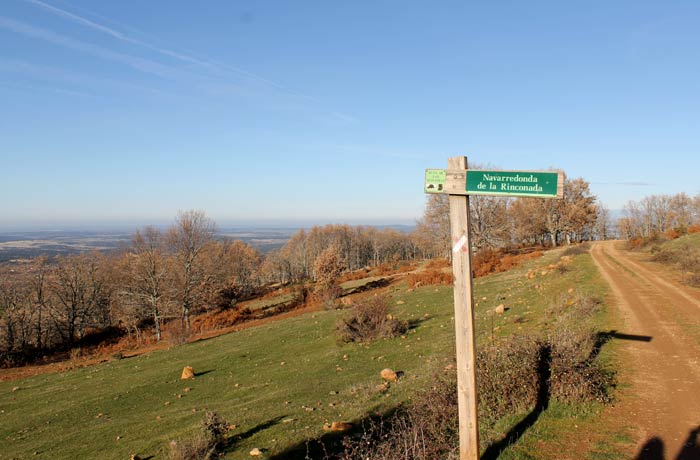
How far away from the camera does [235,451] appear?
890cm

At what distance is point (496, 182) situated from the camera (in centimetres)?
463

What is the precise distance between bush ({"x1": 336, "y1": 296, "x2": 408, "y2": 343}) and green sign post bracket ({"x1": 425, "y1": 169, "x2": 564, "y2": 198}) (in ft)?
49.8

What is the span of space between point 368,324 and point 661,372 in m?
12.7

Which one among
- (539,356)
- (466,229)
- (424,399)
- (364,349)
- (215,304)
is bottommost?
(215,304)

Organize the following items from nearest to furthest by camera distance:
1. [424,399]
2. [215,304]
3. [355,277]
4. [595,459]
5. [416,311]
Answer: [595,459]
[424,399]
[416,311]
[215,304]
[355,277]

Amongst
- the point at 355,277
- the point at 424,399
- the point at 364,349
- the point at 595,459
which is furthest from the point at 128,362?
the point at 355,277

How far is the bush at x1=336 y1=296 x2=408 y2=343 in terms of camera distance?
63.0ft

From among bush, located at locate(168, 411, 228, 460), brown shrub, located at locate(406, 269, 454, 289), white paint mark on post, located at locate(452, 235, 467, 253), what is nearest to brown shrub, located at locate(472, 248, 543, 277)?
brown shrub, located at locate(406, 269, 454, 289)

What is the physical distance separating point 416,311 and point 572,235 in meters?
71.0

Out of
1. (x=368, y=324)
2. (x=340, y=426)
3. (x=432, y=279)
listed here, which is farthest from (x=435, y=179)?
(x=432, y=279)

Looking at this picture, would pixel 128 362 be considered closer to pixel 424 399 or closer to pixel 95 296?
pixel 424 399

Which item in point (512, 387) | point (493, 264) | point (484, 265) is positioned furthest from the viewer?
point (493, 264)

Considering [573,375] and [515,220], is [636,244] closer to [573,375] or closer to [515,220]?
[515,220]

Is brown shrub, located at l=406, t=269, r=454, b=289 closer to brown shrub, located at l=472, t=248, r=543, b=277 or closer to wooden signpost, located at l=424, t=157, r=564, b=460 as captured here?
brown shrub, located at l=472, t=248, r=543, b=277
